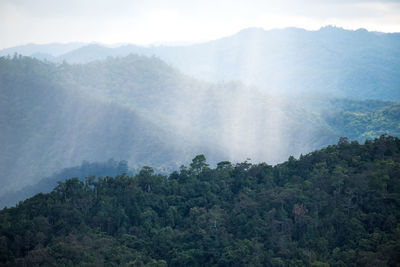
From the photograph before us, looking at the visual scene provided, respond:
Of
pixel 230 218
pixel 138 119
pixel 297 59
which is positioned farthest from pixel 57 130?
pixel 297 59

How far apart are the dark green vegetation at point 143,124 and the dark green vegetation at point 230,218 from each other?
1529 inches

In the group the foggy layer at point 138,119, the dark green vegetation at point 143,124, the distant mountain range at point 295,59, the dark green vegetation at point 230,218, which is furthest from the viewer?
the distant mountain range at point 295,59

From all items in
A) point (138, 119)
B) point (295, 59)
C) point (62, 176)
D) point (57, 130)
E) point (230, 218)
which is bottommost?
point (62, 176)

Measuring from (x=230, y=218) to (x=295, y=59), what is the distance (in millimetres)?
159842

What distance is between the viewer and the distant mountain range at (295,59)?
146750mm

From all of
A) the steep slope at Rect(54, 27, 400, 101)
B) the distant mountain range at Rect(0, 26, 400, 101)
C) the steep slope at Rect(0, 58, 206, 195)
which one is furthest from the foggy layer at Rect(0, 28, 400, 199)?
the steep slope at Rect(54, 27, 400, 101)

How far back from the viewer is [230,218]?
17.5 meters

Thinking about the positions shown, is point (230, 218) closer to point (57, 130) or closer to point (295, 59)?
point (57, 130)

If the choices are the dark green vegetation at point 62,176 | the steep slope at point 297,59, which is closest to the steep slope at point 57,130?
the dark green vegetation at point 62,176

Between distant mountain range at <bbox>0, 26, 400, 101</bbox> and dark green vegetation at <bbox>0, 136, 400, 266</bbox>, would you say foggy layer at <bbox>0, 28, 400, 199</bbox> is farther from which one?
dark green vegetation at <bbox>0, 136, 400, 266</bbox>

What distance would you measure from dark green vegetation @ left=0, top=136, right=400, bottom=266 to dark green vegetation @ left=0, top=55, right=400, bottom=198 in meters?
38.8

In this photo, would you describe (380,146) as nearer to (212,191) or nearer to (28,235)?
(212,191)

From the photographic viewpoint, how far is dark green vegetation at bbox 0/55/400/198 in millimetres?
64812

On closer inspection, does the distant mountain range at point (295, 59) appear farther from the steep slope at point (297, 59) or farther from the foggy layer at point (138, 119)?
the foggy layer at point (138, 119)
